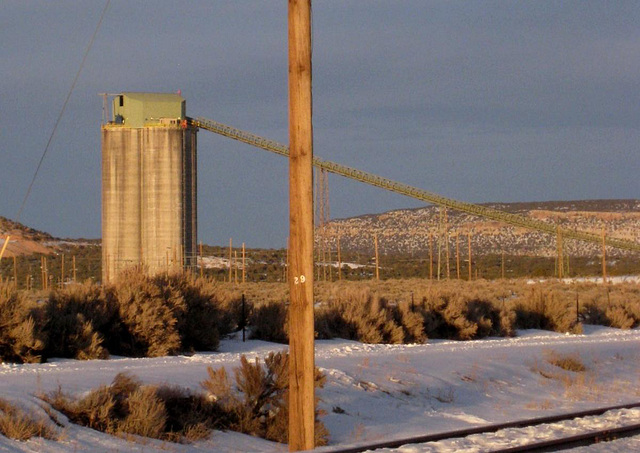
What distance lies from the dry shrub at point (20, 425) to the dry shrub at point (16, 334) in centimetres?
824

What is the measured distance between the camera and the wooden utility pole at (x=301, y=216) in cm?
1298

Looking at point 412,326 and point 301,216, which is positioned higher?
point 301,216

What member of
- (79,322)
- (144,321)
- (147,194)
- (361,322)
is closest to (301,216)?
(79,322)

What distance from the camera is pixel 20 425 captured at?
1283 centimetres

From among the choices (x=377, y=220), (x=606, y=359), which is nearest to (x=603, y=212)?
(x=377, y=220)

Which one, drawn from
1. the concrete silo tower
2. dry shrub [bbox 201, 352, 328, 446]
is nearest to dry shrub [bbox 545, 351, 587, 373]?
dry shrub [bbox 201, 352, 328, 446]

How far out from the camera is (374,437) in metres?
16.0

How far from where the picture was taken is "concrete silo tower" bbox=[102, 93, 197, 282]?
7050 centimetres

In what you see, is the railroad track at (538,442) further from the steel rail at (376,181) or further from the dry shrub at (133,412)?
the steel rail at (376,181)

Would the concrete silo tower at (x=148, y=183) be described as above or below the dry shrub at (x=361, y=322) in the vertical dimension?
above

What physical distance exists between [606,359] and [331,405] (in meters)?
12.2

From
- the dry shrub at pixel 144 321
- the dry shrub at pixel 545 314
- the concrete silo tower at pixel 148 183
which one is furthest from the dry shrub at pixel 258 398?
the concrete silo tower at pixel 148 183

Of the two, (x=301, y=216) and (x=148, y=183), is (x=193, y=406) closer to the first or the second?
(x=301, y=216)

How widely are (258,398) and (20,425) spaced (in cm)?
430
